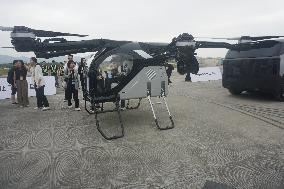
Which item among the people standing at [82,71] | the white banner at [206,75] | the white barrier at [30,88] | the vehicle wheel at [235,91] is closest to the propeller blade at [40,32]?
the people standing at [82,71]

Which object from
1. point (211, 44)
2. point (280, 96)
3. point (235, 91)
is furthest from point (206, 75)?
point (211, 44)

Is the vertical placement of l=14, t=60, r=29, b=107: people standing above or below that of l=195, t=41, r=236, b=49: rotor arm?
below

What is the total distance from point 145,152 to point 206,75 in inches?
655

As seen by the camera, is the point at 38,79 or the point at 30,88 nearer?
→ the point at 38,79

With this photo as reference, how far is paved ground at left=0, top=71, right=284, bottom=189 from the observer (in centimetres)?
450

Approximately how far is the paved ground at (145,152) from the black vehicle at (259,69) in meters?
2.13

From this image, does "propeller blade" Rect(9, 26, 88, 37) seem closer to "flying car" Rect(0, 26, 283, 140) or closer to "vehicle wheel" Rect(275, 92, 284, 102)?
"flying car" Rect(0, 26, 283, 140)

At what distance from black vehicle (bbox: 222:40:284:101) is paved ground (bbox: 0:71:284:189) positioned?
2134 mm

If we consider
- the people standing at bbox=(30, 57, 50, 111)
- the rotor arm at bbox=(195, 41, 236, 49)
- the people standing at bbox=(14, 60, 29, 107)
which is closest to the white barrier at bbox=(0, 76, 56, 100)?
the people standing at bbox=(14, 60, 29, 107)

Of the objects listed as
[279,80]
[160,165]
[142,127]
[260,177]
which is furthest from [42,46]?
[279,80]

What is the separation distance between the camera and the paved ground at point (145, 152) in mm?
4496

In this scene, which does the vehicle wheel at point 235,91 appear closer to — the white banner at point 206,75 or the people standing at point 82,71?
the white banner at point 206,75

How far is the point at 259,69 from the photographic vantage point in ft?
36.3

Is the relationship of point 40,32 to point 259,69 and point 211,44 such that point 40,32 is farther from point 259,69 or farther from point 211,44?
point 259,69
